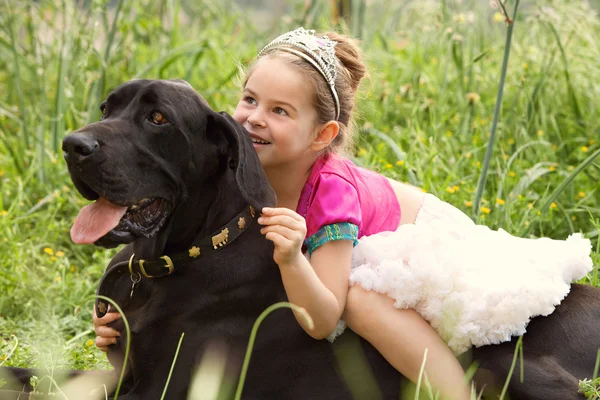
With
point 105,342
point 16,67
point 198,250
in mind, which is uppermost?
point 198,250

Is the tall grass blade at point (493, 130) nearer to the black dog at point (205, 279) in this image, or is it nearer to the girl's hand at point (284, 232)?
the black dog at point (205, 279)

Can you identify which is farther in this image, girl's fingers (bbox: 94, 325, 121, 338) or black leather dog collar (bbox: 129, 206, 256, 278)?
girl's fingers (bbox: 94, 325, 121, 338)

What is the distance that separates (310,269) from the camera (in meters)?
2.49

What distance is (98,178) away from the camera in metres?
2.38

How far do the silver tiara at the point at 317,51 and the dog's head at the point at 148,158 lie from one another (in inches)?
18.1

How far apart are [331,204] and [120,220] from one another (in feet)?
2.09

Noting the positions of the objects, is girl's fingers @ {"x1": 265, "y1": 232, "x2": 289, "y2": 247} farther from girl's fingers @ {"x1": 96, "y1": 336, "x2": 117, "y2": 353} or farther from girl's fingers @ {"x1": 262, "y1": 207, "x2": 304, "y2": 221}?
girl's fingers @ {"x1": 96, "y1": 336, "x2": 117, "y2": 353}

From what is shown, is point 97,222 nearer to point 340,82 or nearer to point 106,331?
point 106,331

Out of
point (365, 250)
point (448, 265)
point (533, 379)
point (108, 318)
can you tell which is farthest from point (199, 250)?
point (533, 379)

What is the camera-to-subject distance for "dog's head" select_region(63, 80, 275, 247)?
7.84 ft

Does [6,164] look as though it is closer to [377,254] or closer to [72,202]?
[72,202]

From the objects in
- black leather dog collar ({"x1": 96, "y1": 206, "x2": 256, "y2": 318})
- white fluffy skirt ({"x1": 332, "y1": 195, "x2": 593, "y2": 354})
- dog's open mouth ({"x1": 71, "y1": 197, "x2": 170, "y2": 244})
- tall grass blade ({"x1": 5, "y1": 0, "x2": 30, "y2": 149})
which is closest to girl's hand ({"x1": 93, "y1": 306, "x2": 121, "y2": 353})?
black leather dog collar ({"x1": 96, "y1": 206, "x2": 256, "y2": 318})

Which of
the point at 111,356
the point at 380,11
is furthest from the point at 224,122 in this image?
the point at 380,11

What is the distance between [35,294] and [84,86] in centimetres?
181
